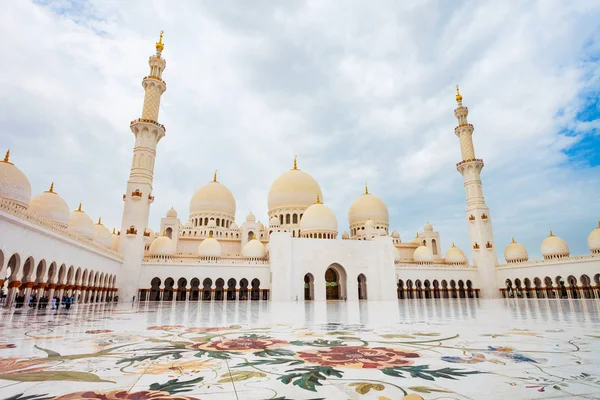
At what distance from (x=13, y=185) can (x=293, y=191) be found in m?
21.2

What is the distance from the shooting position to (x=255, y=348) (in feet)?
12.4

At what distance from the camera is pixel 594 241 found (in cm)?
2455

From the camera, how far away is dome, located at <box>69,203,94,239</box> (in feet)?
68.2

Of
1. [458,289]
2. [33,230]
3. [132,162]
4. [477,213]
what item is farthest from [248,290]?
[477,213]

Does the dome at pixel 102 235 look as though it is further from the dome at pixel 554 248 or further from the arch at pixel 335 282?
the dome at pixel 554 248

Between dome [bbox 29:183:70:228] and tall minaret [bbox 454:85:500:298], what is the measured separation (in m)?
30.9

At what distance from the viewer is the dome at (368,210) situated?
3472 cm

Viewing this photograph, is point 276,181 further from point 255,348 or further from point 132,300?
point 255,348

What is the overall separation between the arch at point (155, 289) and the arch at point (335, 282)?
12658mm

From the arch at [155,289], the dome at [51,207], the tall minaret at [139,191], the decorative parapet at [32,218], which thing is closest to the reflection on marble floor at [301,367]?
the decorative parapet at [32,218]

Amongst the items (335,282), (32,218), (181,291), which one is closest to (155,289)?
(181,291)

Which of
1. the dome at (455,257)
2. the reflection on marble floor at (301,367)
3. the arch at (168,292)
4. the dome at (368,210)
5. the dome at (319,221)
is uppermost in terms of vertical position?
the dome at (368,210)

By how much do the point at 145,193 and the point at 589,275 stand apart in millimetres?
31568

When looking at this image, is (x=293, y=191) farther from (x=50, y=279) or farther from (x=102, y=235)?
(x=50, y=279)
